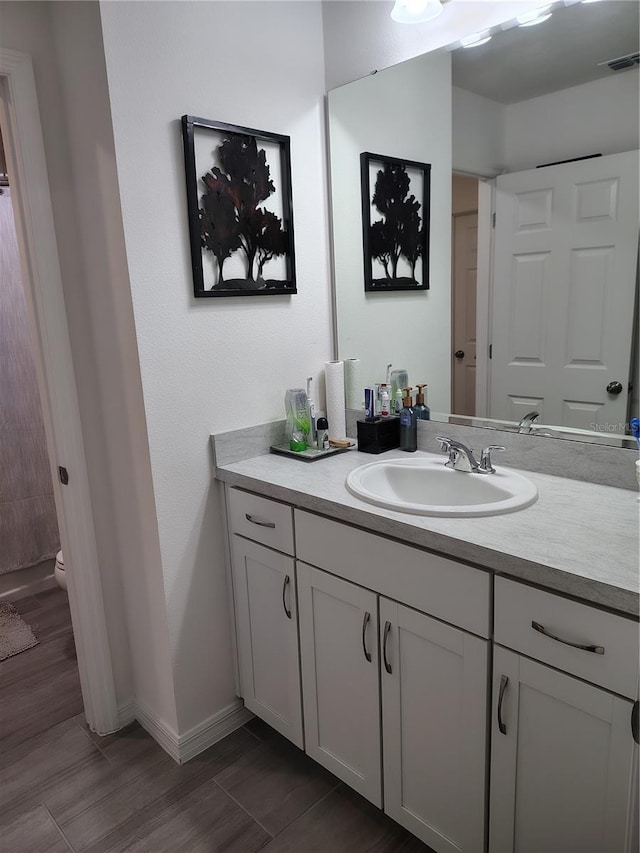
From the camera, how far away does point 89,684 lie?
6.61 ft

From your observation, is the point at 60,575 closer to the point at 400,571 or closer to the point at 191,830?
the point at 191,830

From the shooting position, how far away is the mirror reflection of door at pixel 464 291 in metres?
1.77

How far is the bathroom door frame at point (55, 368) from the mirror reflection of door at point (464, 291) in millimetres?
1206

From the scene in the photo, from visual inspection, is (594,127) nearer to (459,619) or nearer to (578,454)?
(578,454)

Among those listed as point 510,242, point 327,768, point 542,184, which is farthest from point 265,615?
point 542,184

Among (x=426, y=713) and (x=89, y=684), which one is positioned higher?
(x=426, y=713)

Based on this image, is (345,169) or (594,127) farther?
(345,169)

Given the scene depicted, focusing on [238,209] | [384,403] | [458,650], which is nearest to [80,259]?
[238,209]

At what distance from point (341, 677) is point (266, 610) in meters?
0.33

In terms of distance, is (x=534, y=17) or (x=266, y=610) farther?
(x=266, y=610)

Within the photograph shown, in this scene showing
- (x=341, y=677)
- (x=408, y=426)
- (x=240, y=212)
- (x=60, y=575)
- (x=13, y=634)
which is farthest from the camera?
(x=13, y=634)

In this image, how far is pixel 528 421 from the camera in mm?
1721

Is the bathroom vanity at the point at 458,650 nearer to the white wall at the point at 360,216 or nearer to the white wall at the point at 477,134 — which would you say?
the white wall at the point at 360,216

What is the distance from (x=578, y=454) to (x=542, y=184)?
Answer: 0.72 meters
